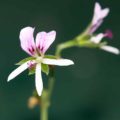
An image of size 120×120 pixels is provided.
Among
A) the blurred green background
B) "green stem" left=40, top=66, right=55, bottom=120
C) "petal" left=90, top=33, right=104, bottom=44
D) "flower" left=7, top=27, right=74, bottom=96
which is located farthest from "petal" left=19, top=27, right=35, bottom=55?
the blurred green background

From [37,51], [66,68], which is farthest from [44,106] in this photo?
[66,68]

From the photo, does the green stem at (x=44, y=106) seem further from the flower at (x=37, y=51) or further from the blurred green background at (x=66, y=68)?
the blurred green background at (x=66, y=68)

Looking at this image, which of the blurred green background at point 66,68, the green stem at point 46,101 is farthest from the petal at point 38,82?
the blurred green background at point 66,68

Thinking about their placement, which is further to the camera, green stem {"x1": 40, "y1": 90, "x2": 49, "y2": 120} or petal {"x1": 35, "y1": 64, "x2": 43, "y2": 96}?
green stem {"x1": 40, "y1": 90, "x2": 49, "y2": 120}

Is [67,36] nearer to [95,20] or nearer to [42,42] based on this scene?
[95,20]

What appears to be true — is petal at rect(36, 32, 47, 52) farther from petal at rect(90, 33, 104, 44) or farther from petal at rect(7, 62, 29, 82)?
petal at rect(90, 33, 104, 44)

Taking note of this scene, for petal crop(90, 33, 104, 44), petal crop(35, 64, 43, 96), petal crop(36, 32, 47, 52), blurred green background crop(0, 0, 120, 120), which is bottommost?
petal crop(35, 64, 43, 96)

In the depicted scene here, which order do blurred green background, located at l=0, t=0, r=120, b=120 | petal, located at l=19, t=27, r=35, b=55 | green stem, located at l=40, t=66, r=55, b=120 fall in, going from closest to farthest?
1. petal, located at l=19, t=27, r=35, b=55
2. green stem, located at l=40, t=66, r=55, b=120
3. blurred green background, located at l=0, t=0, r=120, b=120

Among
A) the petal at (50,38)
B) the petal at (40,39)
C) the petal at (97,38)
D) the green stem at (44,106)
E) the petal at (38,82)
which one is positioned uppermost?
the petal at (97,38)

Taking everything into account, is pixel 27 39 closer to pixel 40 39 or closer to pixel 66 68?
pixel 40 39
